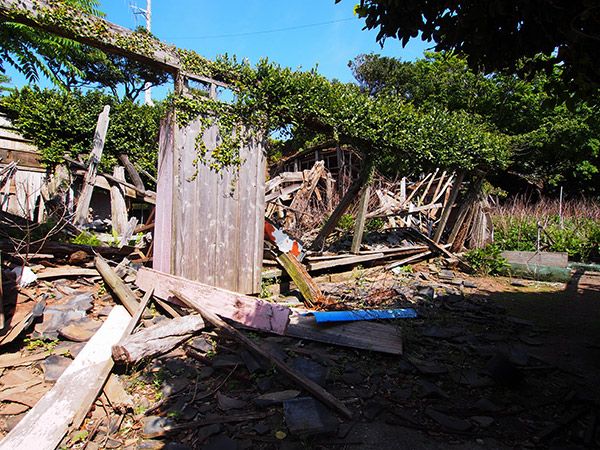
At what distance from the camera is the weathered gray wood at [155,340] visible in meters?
3.12

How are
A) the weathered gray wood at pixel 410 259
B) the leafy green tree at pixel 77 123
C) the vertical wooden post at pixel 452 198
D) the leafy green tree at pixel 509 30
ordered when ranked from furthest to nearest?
the leafy green tree at pixel 77 123
the vertical wooden post at pixel 452 198
the weathered gray wood at pixel 410 259
the leafy green tree at pixel 509 30

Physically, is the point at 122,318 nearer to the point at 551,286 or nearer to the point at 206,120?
the point at 206,120

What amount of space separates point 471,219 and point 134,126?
11.3 metres

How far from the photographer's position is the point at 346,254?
722 centimetres

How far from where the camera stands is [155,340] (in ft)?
11.2

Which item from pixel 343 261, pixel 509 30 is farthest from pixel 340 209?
pixel 509 30

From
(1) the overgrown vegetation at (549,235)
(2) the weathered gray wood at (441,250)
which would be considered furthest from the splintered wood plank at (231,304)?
(1) the overgrown vegetation at (549,235)

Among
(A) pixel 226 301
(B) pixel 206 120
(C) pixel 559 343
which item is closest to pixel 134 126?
(B) pixel 206 120

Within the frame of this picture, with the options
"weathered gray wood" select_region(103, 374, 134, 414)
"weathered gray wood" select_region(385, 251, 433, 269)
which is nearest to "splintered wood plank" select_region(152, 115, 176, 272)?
A: "weathered gray wood" select_region(103, 374, 134, 414)

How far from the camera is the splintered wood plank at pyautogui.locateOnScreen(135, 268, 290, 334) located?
12.6 ft

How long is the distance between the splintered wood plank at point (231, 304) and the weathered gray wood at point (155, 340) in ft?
1.08

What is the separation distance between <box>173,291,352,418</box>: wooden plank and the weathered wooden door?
1072 millimetres

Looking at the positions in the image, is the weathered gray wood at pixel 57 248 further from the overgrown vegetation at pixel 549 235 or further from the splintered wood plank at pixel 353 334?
the overgrown vegetation at pixel 549 235

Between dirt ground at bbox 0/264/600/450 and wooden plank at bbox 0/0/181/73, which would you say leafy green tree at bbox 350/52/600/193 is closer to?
wooden plank at bbox 0/0/181/73
